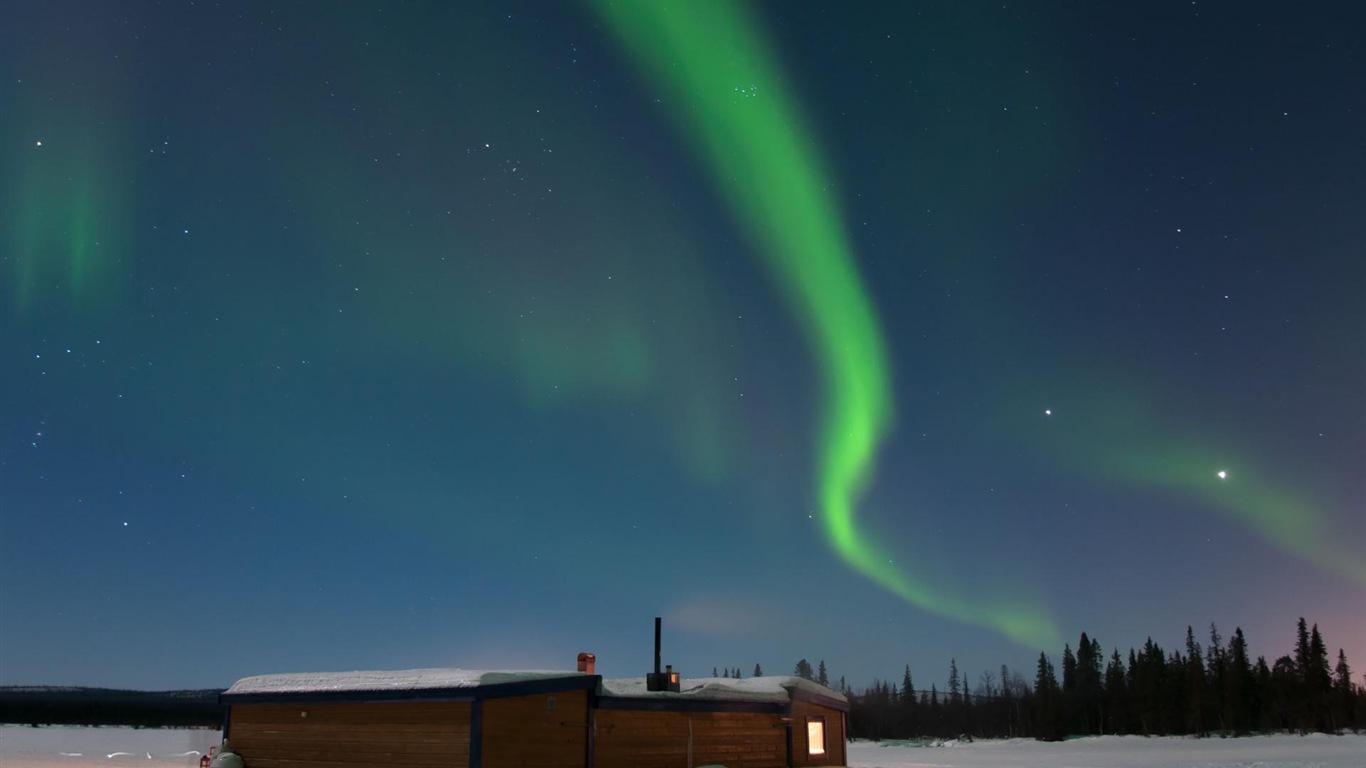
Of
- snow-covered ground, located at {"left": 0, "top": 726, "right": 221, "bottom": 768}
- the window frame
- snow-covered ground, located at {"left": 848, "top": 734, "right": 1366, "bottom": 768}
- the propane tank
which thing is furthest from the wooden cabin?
snow-covered ground, located at {"left": 0, "top": 726, "right": 221, "bottom": 768}

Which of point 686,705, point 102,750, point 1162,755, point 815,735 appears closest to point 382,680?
point 686,705

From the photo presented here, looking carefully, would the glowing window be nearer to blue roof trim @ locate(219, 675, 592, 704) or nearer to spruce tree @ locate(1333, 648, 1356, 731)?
blue roof trim @ locate(219, 675, 592, 704)

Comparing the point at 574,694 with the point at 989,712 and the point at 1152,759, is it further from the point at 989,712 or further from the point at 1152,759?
the point at 989,712

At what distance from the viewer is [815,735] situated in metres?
32.4

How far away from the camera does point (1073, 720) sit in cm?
11812

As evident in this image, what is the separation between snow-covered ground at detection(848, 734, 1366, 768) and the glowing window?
9217 millimetres

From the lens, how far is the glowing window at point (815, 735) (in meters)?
31.9

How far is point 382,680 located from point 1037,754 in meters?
59.6

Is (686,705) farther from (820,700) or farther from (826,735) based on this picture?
(826,735)

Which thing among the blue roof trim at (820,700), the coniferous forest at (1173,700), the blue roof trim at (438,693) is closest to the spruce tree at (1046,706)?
the coniferous forest at (1173,700)

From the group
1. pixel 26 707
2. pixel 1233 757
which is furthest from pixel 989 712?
pixel 26 707

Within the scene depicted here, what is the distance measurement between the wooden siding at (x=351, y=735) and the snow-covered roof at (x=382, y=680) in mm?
427

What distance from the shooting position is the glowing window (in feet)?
105

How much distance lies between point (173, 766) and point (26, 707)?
132645 mm
